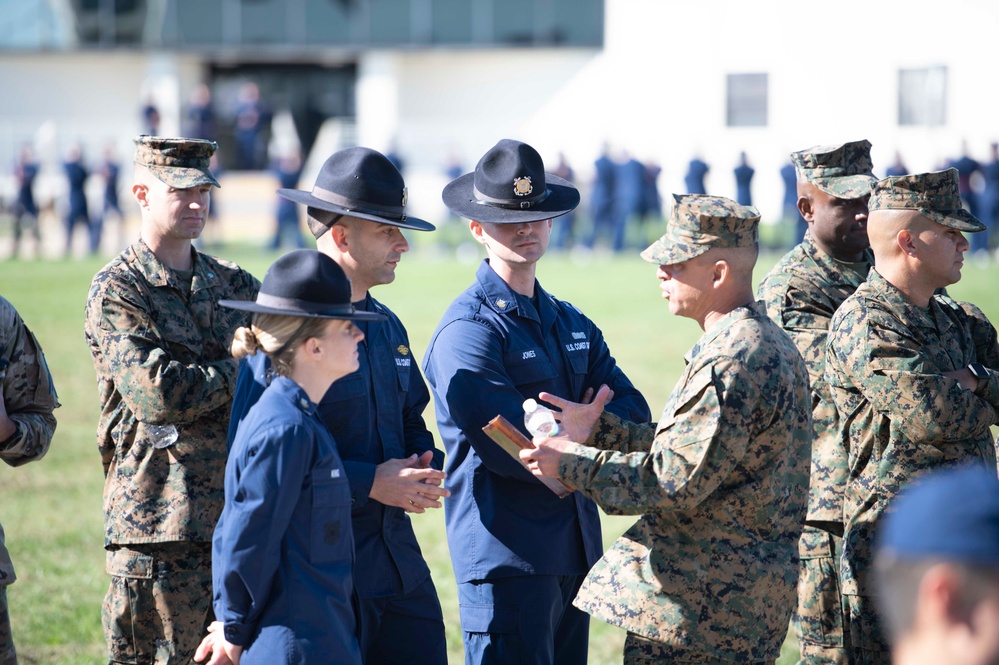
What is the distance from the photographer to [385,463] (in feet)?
12.5

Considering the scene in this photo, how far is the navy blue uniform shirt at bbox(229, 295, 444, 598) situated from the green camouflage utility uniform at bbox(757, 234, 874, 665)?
1.72 m

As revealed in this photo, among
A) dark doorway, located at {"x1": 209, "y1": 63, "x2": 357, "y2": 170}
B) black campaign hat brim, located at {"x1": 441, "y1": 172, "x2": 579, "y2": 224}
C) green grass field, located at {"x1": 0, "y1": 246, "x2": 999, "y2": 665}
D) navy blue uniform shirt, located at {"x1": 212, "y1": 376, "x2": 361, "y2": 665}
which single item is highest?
dark doorway, located at {"x1": 209, "y1": 63, "x2": 357, "y2": 170}

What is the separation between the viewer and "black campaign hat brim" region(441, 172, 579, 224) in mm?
4219

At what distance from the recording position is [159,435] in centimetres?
452

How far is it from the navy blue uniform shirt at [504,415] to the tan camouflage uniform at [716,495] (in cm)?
45

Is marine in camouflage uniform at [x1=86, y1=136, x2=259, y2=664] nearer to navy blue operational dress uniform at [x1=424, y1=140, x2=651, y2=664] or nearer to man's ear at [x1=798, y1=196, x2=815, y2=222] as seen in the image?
navy blue operational dress uniform at [x1=424, y1=140, x2=651, y2=664]

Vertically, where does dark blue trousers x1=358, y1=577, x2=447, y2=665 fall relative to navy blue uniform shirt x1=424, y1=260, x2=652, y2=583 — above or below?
below

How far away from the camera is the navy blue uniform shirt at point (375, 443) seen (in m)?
3.87

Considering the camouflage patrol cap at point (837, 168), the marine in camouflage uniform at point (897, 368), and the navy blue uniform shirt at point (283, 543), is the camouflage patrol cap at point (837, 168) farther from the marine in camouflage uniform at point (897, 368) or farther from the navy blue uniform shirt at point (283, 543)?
the navy blue uniform shirt at point (283, 543)

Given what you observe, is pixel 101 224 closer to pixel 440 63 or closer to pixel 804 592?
pixel 440 63

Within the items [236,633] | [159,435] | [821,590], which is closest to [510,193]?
[159,435]

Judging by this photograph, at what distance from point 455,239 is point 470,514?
25.0m

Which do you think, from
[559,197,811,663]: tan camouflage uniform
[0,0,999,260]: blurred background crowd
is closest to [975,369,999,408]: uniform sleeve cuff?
[559,197,811,663]: tan camouflage uniform

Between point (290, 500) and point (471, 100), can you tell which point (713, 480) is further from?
point (471, 100)
